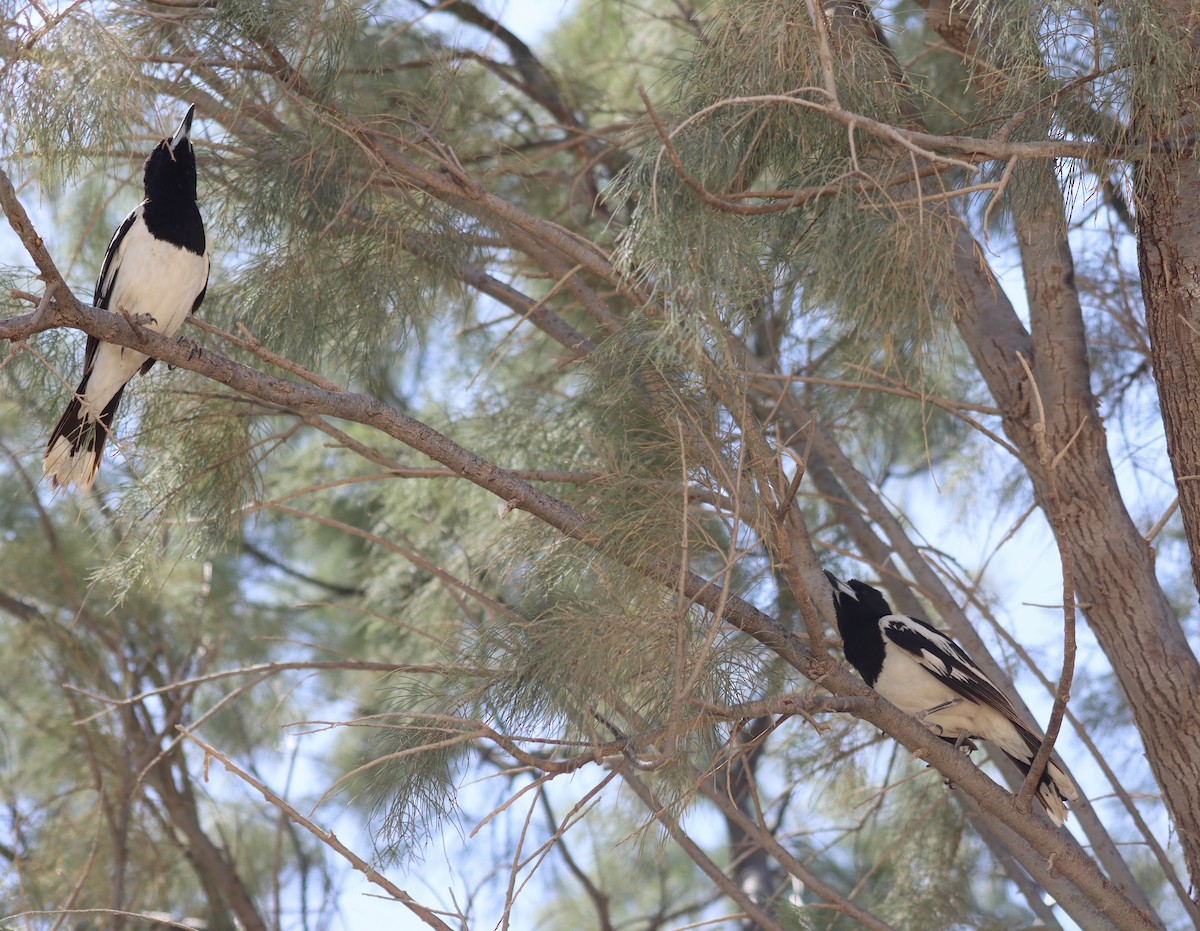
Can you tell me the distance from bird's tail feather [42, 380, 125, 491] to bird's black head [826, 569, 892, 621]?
131 cm

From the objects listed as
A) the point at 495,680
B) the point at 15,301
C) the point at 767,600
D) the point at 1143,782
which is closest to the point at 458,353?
the point at 767,600

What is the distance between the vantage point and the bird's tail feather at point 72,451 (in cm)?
206

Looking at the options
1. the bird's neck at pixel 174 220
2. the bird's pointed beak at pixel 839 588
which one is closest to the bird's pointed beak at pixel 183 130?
the bird's neck at pixel 174 220

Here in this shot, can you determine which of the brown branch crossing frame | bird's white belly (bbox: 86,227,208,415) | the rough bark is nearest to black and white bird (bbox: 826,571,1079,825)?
the brown branch crossing frame

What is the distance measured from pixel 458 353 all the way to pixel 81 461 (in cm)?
174

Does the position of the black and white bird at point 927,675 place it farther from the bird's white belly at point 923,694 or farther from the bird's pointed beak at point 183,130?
the bird's pointed beak at point 183,130

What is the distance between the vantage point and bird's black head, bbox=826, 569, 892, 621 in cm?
228

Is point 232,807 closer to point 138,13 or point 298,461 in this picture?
point 298,461

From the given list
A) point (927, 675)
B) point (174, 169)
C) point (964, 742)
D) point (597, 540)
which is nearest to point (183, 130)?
point (174, 169)

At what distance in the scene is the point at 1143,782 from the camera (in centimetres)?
332

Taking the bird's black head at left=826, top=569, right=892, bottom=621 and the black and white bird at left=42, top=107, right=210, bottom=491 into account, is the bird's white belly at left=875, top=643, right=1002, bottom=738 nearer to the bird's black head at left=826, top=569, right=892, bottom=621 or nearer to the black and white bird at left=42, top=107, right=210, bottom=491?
the bird's black head at left=826, top=569, right=892, bottom=621

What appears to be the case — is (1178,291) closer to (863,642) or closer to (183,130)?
(863,642)

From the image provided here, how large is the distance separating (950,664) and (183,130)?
1602 millimetres

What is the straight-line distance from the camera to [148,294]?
2.21m
